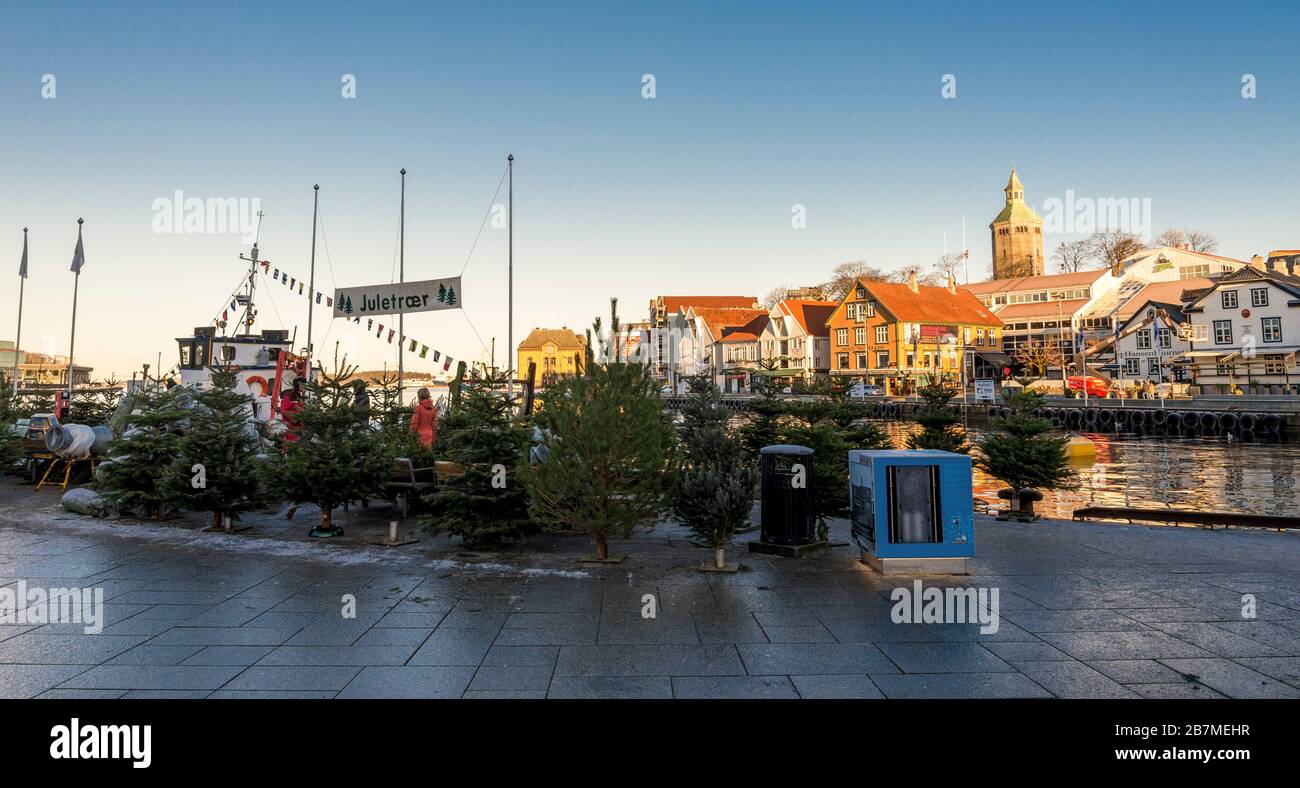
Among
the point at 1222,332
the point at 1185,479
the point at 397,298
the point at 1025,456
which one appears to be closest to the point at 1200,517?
the point at 1025,456

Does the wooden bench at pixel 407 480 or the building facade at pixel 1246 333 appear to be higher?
the building facade at pixel 1246 333

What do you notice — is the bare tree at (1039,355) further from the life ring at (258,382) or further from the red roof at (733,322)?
the life ring at (258,382)

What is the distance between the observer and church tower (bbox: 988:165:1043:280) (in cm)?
14730

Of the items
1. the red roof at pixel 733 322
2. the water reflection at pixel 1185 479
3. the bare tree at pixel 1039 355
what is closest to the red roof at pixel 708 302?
the red roof at pixel 733 322

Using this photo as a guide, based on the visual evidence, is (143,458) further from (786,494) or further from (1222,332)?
(1222,332)

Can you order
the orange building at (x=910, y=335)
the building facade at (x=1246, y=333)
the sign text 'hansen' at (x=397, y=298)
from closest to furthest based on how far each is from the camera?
the sign text 'hansen' at (x=397, y=298) → the building facade at (x=1246, y=333) → the orange building at (x=910, y=335)

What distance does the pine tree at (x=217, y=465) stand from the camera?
33.8 ft

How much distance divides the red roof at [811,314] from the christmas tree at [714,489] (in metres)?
79.9

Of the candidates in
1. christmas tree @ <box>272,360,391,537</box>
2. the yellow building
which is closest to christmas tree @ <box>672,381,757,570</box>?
christmas tree @ <box>272,360,391,537</box>

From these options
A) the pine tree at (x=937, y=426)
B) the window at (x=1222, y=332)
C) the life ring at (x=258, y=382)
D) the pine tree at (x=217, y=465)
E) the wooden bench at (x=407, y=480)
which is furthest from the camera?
the window at (x=1222, y=332)

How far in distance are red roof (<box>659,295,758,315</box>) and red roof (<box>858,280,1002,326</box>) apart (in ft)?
139

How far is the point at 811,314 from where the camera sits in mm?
88750

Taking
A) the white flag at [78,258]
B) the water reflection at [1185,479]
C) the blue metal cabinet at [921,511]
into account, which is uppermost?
the white flag at [78,258]
